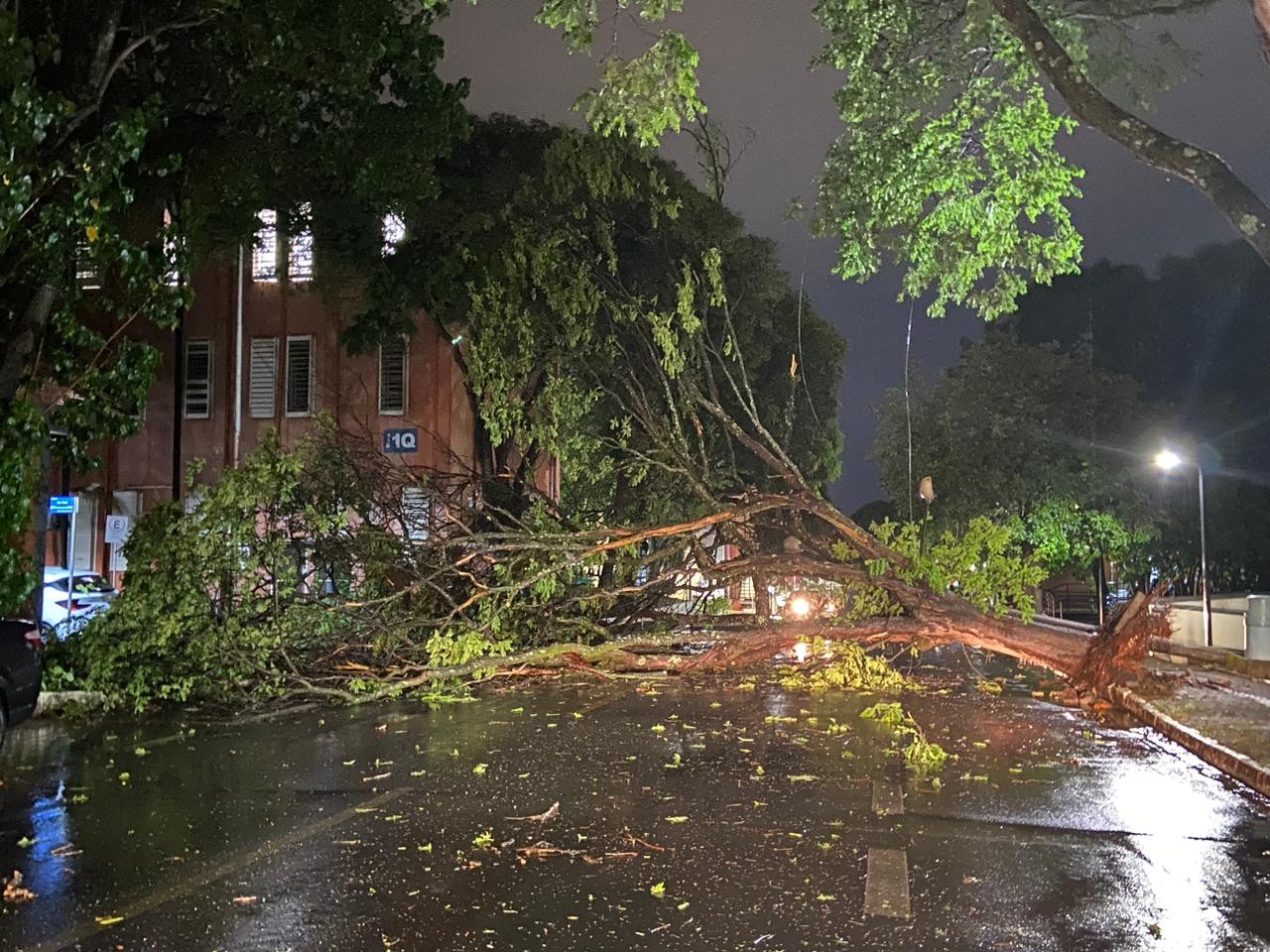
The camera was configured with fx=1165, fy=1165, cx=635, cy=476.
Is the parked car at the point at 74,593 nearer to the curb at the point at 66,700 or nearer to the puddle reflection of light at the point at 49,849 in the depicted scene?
the curb at the point at 66,700

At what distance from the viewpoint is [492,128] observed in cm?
2358

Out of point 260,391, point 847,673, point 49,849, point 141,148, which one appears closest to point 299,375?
point 260,391

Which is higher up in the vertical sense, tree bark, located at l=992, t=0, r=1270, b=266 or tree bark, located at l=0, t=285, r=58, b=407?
tree bark, located at l=992, t=0, r=1270, b=266

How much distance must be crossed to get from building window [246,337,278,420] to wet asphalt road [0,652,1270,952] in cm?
1942

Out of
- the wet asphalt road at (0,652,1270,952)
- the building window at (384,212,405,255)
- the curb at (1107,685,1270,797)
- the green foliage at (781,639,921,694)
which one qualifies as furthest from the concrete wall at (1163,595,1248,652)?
the building window at (384,212,405,255)

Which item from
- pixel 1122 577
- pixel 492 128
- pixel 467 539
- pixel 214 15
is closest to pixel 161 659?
pixel 467 539

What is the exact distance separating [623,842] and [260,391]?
25.5 m

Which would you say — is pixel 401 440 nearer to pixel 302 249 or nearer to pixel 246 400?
pixel 302 249

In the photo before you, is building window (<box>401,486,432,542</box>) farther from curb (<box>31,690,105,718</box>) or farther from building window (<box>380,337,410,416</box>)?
building window (<box>380,337,410,416</box>)

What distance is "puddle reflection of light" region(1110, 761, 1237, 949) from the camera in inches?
214

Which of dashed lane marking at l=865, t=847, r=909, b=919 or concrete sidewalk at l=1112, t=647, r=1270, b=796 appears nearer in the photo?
dashed lane marking at l=865, t=847, r=909, b=919

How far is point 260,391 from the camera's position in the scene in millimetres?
30078

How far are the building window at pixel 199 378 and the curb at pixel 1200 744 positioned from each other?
2398 cm

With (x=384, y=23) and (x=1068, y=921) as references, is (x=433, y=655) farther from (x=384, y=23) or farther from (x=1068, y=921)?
(x=1068, y=921)
